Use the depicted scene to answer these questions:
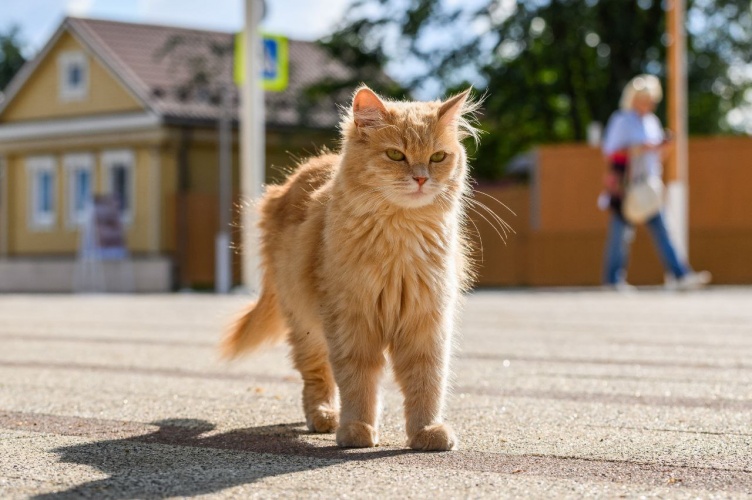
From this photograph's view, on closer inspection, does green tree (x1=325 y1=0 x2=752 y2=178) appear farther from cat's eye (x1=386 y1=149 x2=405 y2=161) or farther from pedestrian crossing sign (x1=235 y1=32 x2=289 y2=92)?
cat's eye (x1=386 y1=149 x2=405 y2=161)

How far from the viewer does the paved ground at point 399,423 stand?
11.2ft

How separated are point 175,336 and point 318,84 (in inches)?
822

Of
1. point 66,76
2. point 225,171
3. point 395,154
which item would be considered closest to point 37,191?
point 66,76

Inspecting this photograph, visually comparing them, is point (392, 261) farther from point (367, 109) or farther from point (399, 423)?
point (399, 423)

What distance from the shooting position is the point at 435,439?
403 centimetres

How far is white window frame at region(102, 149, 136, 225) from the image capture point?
32.3 meters

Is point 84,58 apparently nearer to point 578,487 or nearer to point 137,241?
point 137,241

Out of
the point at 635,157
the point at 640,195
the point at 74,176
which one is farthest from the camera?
the point at 74,176

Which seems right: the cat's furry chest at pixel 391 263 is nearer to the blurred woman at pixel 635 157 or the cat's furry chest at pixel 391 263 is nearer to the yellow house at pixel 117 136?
the blurred woman at pixel 635 157

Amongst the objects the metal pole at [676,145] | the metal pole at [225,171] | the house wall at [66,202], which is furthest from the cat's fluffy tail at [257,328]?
the house wall at [66,202]

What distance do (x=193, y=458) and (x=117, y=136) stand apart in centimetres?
2955

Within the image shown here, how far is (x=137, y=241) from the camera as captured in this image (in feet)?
105

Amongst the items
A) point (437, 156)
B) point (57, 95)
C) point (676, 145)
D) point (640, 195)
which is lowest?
point (437, 156)

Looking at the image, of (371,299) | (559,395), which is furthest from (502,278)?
(371,299)
